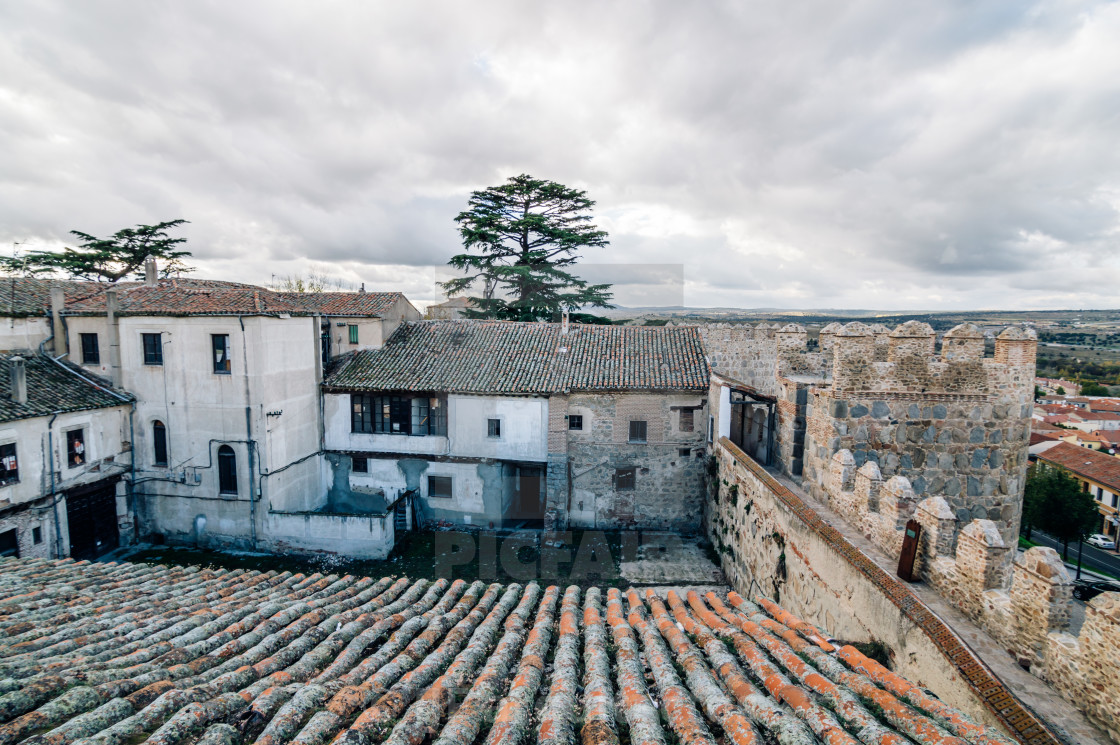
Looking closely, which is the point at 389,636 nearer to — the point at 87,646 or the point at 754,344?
the point at 87,646

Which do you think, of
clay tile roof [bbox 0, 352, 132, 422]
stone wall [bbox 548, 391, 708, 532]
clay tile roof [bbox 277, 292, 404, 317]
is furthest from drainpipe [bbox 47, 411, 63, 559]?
stone wall [bbox 548, 391, 708, 532]

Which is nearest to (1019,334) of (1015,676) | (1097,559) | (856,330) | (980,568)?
(856,330)

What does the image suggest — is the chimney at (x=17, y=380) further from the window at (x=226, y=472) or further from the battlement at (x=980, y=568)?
the battlement at (x=980, y=568)

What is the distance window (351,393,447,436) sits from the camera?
60.2 feet

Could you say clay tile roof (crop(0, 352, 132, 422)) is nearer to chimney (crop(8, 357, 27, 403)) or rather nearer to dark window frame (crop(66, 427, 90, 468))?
chimney (crop(8, 357, 27, 403))

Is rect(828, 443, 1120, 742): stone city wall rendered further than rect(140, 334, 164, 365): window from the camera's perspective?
No

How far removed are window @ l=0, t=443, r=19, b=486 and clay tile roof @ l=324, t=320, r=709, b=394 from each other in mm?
8172

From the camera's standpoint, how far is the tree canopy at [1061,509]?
2350 centimetres

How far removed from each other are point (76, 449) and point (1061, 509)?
1549 inches

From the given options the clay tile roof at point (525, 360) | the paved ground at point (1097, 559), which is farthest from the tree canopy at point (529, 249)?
the paved ground at point (1097, 559)

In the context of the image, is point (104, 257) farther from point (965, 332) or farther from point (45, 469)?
point (965, 332)

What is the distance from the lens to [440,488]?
18.7m

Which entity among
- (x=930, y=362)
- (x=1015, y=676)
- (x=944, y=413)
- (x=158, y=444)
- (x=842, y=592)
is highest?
(x=930, y=362)

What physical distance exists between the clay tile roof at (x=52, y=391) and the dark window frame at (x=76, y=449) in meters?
0.78
